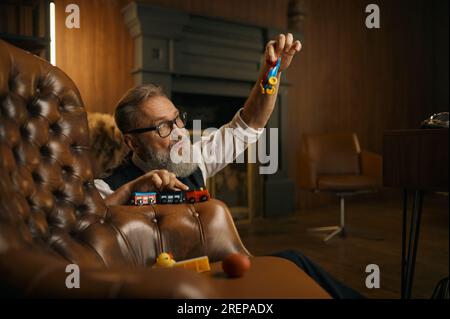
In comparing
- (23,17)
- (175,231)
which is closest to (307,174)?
(23,17)

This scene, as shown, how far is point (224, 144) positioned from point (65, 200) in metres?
0.84

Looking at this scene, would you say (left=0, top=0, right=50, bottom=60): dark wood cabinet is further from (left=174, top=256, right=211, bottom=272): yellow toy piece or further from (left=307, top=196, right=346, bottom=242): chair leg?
(left=307, top=196, right=346, bottom=242): chair leg

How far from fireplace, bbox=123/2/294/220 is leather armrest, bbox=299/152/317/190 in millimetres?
676

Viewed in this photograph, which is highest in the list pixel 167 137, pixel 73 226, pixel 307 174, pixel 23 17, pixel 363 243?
pixel 23 17

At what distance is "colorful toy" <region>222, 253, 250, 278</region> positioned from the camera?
0.92 meters

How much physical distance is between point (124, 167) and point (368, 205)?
402 cm

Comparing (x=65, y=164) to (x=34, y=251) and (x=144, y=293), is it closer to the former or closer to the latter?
(x=34, y=251)

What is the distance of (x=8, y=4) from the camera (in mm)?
2895

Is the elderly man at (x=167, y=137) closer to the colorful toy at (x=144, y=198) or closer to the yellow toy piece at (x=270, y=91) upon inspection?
the yellow toy piece at (x=270, y=91)

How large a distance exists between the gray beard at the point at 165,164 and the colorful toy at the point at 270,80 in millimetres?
422

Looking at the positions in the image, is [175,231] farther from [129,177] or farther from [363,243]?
[363,243]

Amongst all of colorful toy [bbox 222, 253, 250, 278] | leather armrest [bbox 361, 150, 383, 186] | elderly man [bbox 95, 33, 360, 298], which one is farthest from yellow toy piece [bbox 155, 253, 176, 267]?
leather armrest [bbox 361, 150, 383, 186]

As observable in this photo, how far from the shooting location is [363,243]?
3.23 m
